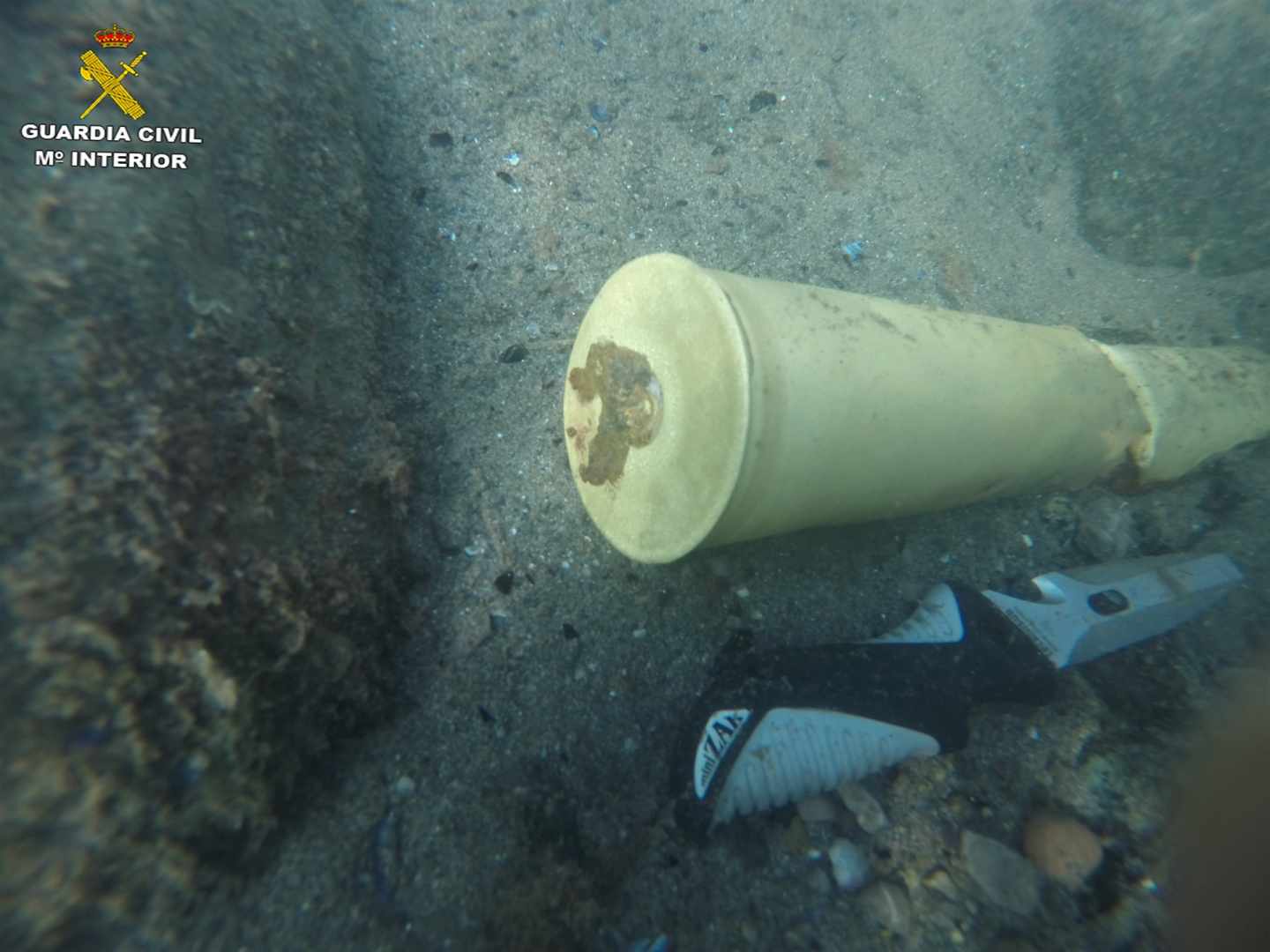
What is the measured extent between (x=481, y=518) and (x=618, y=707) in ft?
2.12

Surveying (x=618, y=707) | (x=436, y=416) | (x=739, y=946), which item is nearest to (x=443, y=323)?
(x=436, y=416)

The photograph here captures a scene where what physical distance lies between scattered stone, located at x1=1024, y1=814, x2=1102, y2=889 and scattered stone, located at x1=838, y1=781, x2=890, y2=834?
35cm

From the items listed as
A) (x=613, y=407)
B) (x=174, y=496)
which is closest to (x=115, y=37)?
(x=174, y=496)

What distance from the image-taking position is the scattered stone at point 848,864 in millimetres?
1545

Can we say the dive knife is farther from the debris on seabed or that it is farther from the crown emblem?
the crown emblem

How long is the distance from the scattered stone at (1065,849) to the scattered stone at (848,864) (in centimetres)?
40

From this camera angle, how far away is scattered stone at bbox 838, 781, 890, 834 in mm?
1613

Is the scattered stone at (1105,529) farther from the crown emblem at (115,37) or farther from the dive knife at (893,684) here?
the crown emblem at (115,37)

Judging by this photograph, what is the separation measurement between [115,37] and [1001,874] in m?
2.82

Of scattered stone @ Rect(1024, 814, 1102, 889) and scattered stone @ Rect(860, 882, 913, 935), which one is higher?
scattered stone @ Rect(1024, 814, 1102, 889)

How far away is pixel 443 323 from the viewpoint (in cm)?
212

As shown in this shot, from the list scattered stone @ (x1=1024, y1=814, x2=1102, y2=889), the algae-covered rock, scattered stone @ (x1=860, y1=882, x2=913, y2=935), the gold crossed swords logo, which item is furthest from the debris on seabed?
the gold crossed swords logo

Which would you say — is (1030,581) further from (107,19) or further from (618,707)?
(107,19)

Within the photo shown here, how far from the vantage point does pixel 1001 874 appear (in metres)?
1.53
